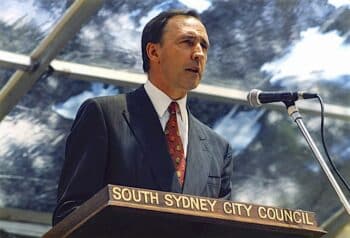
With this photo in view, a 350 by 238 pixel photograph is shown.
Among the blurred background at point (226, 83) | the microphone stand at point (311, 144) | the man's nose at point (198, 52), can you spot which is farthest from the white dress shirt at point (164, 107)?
the blurred background at point (226, 83)

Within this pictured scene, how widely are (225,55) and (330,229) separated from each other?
6.42ft

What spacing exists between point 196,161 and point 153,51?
327 millimetres

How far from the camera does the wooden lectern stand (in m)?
1.99

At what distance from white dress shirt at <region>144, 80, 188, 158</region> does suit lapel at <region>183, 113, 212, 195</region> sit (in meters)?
0.02

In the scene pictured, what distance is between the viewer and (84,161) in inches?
92.9

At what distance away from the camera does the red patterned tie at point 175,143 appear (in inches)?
95.6

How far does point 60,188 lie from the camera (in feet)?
7.96

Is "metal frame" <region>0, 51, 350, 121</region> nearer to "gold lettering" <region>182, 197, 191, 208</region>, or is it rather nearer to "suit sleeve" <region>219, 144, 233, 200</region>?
"suit sleeve" <region>219, 144, 233, 200</region>

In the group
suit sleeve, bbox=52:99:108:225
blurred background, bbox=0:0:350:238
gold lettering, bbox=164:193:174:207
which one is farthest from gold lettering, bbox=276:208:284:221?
blurred background, bbox=0:0:350:238

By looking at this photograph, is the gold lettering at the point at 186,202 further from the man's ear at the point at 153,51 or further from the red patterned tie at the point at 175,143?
the man's ear at the point at 153,51

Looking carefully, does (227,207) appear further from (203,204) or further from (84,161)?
(84,161)

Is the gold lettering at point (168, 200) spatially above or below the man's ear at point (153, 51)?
below

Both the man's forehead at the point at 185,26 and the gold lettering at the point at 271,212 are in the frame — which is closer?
the gold lettering at the point at 271,212

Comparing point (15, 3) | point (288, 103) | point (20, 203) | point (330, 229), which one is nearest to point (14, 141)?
point (20, 203)
